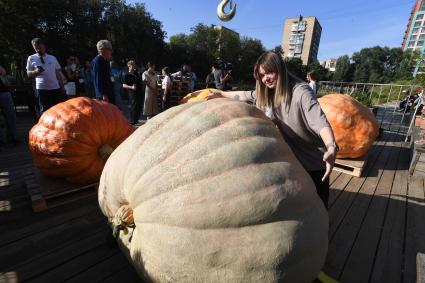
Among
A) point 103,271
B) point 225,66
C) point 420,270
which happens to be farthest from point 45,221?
point 225,66

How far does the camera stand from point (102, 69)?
13.1ft

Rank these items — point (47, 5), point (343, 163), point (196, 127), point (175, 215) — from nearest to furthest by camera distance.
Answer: point (175, 215) → point (196, 127) → point (343, 163) → point (47, 5)

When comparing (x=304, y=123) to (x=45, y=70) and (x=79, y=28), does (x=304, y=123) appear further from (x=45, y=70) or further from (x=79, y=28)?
(x=79, y=28)

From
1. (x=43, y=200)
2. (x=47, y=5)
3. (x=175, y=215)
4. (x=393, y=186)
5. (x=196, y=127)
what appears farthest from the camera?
(x=47, y=5)

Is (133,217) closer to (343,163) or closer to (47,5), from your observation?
(343,163)

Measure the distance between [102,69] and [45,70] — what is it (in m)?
1.20

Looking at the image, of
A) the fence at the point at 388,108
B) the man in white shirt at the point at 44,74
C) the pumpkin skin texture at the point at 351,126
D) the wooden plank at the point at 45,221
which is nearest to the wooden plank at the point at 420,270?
the wooden plank at the point at 45,221

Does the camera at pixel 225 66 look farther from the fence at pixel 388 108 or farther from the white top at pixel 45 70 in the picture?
the white top at pixel 45 70

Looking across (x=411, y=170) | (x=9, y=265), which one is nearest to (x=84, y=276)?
(x=9, y=265)

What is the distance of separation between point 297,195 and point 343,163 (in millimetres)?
3424

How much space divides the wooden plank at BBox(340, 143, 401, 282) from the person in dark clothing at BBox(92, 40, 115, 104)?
153 inches

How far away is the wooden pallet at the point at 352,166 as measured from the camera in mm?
4035

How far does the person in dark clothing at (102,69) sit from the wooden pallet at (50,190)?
1594mm

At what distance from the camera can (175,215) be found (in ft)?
3.81
